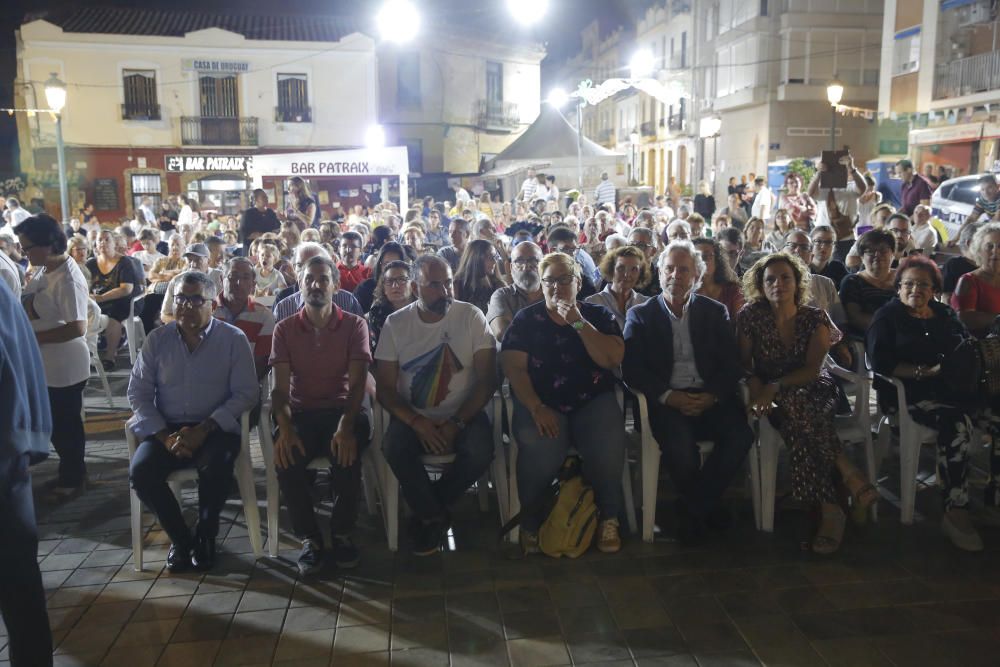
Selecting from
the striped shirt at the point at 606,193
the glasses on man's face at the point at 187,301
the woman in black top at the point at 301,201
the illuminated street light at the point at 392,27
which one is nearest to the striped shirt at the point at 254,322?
the glasses on man's face at the point at 187,301

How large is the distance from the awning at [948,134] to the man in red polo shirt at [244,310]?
17.0 metres

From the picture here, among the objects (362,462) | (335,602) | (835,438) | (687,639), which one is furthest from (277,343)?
(835,438)

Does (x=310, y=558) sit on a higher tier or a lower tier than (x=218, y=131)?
lower

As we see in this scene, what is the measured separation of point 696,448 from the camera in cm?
394

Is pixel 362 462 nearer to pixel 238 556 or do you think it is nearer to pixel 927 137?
pixel 238 556

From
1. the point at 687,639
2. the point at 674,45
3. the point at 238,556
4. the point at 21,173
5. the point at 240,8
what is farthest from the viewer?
the point at 674,45

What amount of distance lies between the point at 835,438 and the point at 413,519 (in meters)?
2.05

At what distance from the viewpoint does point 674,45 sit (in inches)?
1336

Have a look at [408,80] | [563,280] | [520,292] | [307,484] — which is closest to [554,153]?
[520,292]

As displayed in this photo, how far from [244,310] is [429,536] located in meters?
1.89

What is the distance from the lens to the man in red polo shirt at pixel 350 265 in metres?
6.47

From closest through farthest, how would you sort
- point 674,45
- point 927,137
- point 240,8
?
point 927,137, point 240,8, point 674,45

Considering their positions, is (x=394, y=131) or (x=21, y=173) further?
(x=394, y=131)

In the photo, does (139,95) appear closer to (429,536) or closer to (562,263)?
(562,263)
